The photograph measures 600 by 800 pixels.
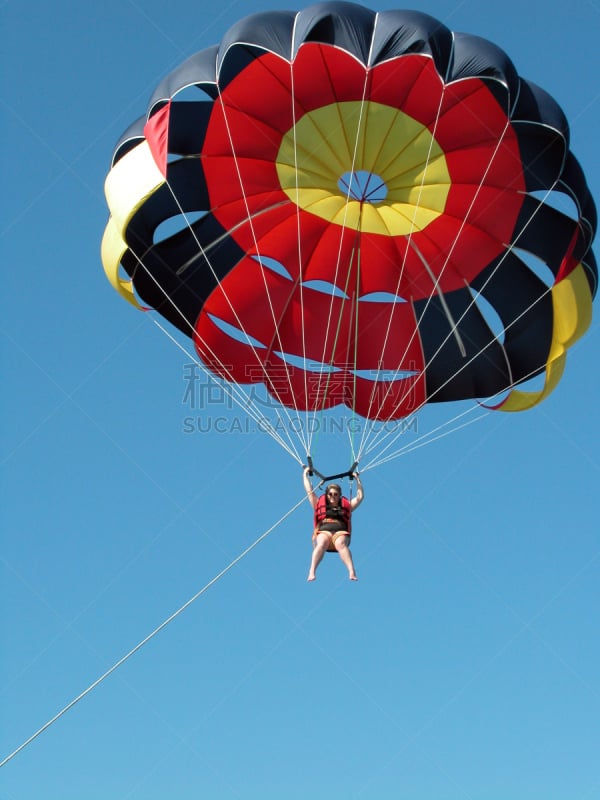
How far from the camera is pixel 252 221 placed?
12.8 metres

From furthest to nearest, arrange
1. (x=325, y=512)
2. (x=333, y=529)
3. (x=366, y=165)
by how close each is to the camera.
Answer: (x=366, y=165), (x=325, y=512), (x=333, y=529)

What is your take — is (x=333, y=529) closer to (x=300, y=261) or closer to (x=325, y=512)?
(x=325, y=512)

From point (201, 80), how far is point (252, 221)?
1743 mm

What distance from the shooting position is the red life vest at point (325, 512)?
11016 mm

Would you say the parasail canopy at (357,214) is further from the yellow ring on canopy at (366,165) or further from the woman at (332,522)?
the woman at (332,522)

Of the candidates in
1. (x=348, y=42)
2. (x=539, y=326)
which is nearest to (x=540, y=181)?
(x=539, y=326)

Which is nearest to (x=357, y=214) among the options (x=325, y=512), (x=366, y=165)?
(x=366, y=165)

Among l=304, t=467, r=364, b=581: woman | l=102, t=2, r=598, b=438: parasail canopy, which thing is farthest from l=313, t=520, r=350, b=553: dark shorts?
l=102, t=2, r=598, b=438: parasail canopy

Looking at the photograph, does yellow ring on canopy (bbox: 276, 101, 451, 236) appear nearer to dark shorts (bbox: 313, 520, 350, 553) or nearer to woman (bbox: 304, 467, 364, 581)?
woman (bbox: 304, 467, 364, 581)

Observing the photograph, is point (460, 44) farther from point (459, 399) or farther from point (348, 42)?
point (459, 399)

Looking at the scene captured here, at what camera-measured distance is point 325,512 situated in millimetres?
11039

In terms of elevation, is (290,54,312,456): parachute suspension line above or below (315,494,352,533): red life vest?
above

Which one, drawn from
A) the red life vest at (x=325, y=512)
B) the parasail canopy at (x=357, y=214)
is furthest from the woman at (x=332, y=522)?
the parasail canopy at (x=357, y=214)

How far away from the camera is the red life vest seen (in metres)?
11.0
